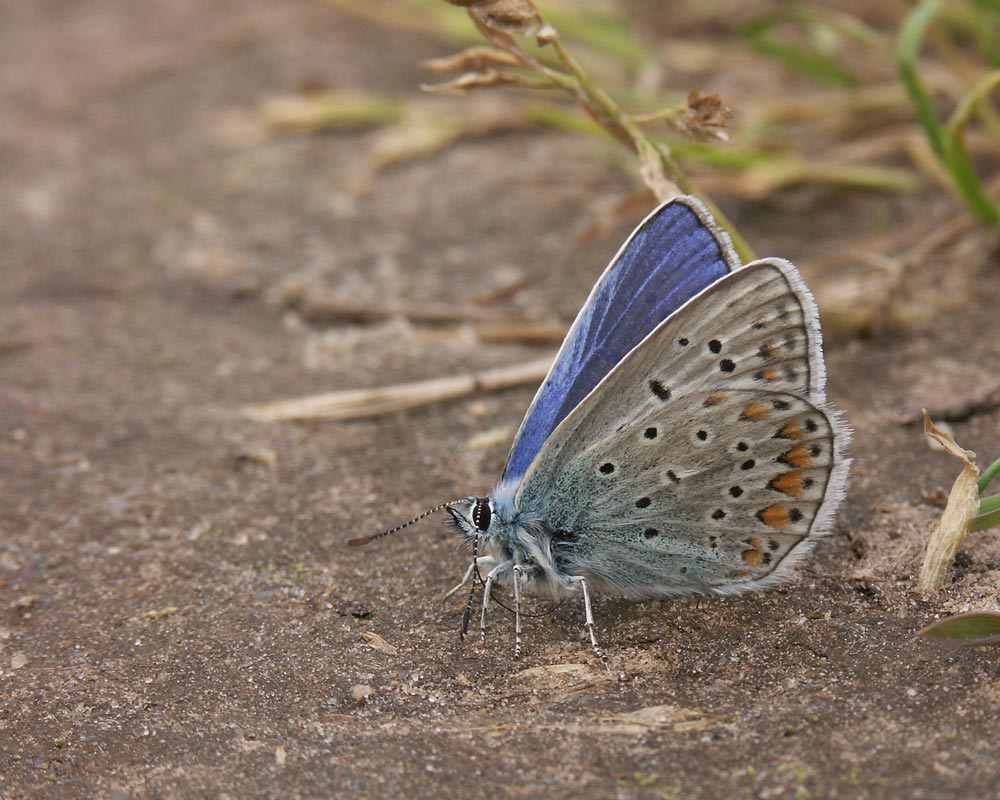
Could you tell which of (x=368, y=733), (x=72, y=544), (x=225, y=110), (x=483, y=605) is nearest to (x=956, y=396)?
(x=483, y=605)

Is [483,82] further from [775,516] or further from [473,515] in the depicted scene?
[775,516]

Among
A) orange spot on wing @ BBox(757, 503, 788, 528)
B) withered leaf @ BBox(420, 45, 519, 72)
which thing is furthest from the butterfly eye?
withered leaf @ BBox(420, 45, 519, 72)

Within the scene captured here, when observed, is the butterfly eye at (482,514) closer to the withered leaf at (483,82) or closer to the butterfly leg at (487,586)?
the butterfly leg at (487,586)

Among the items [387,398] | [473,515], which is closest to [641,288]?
[473,515]

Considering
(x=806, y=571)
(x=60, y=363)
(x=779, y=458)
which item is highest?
(x=779, y=458)

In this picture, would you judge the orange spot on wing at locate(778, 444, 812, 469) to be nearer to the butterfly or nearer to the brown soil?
the butterfly

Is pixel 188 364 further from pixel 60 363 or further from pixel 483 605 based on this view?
pixel 483 605

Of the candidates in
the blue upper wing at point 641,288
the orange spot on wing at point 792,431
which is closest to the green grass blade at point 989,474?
the orange spot on wing at point 792,431

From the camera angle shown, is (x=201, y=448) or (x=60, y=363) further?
(x=60, y=363)
